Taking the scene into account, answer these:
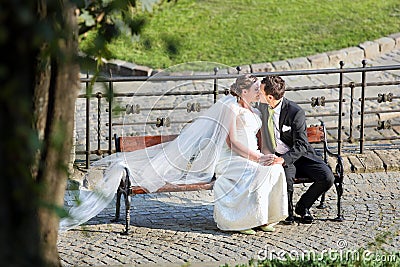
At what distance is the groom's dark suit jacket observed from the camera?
885cm

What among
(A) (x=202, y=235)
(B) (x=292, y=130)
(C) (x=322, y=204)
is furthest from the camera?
(C) (x=322, y=204)

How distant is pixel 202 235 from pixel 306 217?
39.0 inches

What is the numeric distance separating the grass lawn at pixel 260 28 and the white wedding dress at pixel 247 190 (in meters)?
5.64

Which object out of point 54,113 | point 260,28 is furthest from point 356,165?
point 260,28

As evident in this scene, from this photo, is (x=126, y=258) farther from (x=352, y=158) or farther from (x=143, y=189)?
(x=352, y=158)

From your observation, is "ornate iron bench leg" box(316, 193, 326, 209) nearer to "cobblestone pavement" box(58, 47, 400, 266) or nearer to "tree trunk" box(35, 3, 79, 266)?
"cobblestone pavement" box(58, 47, 400, 266)

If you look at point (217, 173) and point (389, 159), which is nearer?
point (217, 173)

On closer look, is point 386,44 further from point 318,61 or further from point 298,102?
point 298,102

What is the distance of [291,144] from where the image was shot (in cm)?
899

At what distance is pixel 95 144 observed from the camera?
11.2 metres

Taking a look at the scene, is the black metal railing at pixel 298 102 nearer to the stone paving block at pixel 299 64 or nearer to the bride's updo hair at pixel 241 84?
the bride's updo hair at pixel 241 84

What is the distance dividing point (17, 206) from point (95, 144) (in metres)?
8.20

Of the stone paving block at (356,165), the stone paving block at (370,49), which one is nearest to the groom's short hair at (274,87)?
the stone paving block at (356,165)

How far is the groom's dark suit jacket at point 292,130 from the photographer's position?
29.0 feet
